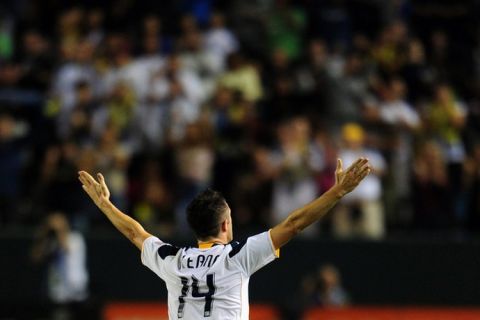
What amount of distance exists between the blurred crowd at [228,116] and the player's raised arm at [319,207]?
825 cm

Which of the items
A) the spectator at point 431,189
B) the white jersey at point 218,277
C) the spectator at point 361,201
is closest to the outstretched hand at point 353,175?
the white jersey at point 218,277

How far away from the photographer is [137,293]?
17.0m

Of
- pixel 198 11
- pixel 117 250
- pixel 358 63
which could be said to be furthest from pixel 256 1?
pixel 117 250

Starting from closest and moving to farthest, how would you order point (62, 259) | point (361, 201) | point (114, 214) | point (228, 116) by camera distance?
point (114, 214) < point (62, 259) < point (361, 201) < point (228, 116)

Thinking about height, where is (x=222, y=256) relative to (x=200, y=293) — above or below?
above

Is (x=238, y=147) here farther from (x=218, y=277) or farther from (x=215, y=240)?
(x=218, y=277)

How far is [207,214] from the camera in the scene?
7.94 m

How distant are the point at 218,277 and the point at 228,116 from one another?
30.3 feet

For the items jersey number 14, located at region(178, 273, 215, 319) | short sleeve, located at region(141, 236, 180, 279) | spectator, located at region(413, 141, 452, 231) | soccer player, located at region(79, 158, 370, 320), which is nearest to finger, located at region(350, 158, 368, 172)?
soccer player, located at region(79, 158, 370, 320)

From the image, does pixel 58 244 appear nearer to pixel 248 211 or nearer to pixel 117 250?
pixel 117 250

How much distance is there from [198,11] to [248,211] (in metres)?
4.18

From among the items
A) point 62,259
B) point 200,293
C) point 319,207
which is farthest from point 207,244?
point 62,259

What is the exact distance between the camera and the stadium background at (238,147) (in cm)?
1630

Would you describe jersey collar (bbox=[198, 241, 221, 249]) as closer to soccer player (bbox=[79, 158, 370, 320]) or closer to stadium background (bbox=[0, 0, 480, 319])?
soccer player (bbox=[79, 158, 370, 320])
